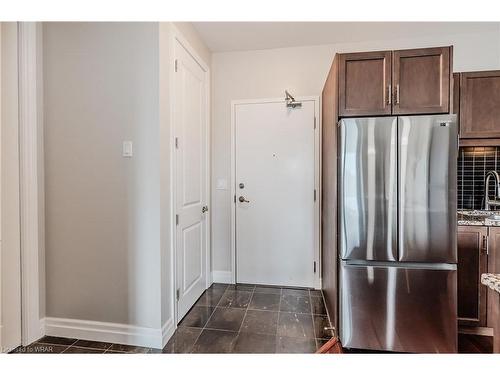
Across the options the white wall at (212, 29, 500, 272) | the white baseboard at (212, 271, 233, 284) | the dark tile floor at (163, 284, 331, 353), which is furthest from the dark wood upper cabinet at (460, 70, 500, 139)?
the white baseboard at (212, 271, 233, 284)

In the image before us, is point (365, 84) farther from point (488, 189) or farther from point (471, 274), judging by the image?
point (488, 189)

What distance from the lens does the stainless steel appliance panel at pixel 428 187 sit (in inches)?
61.1

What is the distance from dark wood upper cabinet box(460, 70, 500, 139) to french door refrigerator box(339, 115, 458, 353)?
2.74 ft

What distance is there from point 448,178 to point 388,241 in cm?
53

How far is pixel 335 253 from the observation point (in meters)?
1.80

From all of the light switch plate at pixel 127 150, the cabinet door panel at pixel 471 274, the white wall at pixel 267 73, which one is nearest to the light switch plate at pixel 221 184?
the white wall at pixel 267 73

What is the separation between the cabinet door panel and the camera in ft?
6.02

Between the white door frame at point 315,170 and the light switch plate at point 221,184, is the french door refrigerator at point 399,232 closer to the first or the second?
the white door frame at point 315,170

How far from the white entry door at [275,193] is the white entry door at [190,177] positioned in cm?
40

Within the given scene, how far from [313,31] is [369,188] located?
1658 mm

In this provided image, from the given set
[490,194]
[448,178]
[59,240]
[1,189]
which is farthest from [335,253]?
[1,189]

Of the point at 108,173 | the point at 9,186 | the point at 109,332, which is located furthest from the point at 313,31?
the point at 109,332
